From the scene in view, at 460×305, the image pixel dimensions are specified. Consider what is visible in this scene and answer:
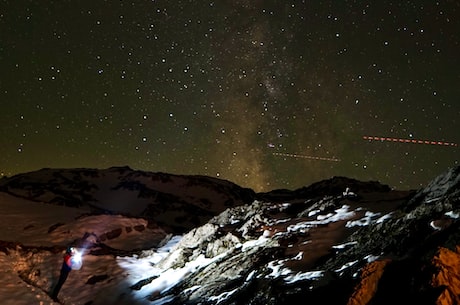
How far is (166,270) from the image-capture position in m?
22.0

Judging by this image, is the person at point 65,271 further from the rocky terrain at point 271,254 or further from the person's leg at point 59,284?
the rocky terrain at point 271,254

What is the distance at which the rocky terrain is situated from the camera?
1031 centimetres

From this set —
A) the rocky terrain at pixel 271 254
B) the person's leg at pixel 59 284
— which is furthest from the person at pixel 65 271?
the rocky terrain at pixel 271 254

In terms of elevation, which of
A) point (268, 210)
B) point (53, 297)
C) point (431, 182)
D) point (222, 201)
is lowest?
point (53, 297)

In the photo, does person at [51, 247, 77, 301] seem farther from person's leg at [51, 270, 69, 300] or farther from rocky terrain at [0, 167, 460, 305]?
rocky terrain at [0, 167, 460, 305]

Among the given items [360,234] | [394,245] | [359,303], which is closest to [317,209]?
[360,234]

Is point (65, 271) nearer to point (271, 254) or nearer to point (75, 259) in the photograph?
point (75, 259)

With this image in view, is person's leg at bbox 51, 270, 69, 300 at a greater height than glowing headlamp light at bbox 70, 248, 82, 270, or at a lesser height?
lesser

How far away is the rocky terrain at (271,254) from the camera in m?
10.3

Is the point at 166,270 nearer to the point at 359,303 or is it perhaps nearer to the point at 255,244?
the point at 255,244

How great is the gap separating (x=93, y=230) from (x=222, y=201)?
254ft

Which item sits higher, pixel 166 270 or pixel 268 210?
pixel 268 210

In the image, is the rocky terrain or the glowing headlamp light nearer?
the rocky terrain

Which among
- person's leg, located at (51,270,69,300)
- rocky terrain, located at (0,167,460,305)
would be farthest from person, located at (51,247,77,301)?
rocky terrain, located at (0,167,460,305)
